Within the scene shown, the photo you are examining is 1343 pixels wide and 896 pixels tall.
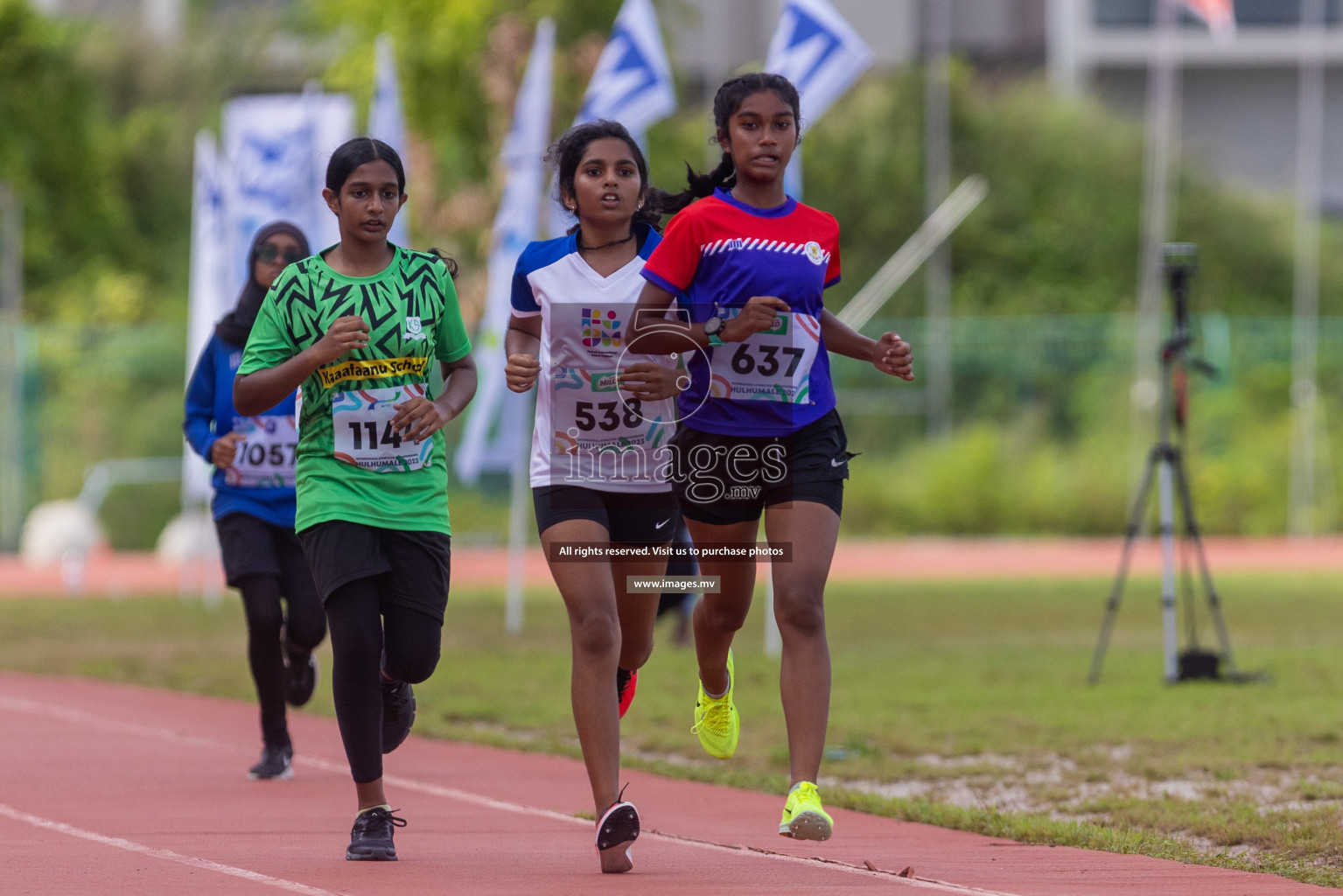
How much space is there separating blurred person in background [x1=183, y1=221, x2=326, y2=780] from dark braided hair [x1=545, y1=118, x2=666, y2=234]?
2230 mm

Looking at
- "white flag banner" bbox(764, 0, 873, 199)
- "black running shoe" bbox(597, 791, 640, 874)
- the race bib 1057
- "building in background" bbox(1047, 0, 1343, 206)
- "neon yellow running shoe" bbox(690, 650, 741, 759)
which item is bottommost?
"black running shoe" bbox(597, 791, 640, 874)

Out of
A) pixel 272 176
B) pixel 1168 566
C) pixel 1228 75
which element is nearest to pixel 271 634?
pixel 1168 566

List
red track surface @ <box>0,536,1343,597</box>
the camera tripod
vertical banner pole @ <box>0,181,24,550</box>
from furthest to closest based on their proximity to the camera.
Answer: vertical banner pole @ <box>0,181,24,550</box> < red track surface @ <box>0,536,1343,597</box> < the camera tripod

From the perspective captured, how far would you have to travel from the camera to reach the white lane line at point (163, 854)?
18.7 feet

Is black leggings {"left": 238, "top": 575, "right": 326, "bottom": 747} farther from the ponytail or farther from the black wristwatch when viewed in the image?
the black wristwatch

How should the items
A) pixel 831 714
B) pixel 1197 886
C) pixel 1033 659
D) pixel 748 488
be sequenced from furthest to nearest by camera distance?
pixel 1033 659, pixel 831 714, pixel 748 488, pixel 1197 886

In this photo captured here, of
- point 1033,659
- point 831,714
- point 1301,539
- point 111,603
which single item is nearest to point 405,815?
point 831,714

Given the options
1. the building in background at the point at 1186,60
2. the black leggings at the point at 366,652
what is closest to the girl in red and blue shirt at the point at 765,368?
the black leggings at the point at 366,652

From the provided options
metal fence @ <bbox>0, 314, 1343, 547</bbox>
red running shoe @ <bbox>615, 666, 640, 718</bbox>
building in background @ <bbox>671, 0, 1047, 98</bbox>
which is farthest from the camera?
building in background @ <bbox>671, 0, 1047, 98</bbox>

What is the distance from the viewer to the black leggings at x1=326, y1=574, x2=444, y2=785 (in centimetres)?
623

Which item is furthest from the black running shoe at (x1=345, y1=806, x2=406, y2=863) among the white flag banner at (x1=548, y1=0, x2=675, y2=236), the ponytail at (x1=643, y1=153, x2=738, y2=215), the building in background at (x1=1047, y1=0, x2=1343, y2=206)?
the building in background at (x1=1047, y1=0, x2=1343, y2=206)

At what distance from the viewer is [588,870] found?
20.0ft

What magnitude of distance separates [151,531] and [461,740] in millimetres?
20927

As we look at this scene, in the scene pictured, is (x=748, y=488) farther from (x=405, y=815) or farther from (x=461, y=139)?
(x=461, y=139)
